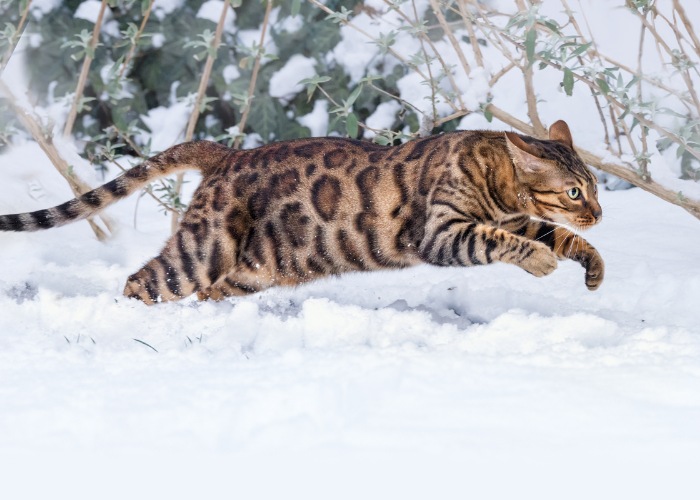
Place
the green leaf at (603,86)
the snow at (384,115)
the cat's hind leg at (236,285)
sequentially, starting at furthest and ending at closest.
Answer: the snow at (384,115) → the cat's hind leg at (236,285) → the green leaf at (603,86)

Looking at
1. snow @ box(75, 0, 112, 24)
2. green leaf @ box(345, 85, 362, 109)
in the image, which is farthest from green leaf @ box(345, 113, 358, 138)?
snow @ box(75, 0, 112, 24)

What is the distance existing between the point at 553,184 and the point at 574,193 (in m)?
0.10

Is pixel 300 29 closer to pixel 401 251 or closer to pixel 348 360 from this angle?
pixel 401 251

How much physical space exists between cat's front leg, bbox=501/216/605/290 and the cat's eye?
0.63ft

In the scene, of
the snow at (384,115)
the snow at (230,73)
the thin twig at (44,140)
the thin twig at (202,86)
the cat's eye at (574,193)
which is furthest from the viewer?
the snow at (230,73)

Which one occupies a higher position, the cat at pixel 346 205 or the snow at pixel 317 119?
the snow at pixel 317 119

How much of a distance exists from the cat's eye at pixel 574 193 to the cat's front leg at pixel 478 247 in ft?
1.15

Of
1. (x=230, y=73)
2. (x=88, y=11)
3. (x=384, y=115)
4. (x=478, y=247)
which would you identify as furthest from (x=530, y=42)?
(x=88, y=11)

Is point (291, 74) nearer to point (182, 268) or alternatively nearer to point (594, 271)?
point (182, 268)

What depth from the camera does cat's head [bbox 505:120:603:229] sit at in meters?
4.36

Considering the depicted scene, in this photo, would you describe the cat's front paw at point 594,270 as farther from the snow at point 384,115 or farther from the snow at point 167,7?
the snow at point 167,7

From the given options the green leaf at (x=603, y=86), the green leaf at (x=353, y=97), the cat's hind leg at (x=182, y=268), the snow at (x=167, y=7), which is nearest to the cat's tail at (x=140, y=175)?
the cat's hind leg at (x=182, y=268)

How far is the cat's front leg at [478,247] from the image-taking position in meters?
4.07

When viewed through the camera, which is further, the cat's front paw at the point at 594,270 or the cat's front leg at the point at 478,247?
the cat's front paw at the point at 594,270
